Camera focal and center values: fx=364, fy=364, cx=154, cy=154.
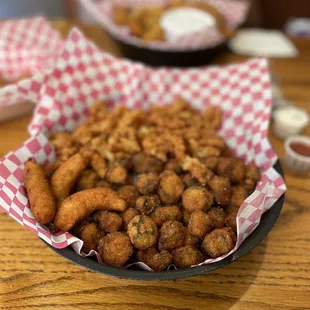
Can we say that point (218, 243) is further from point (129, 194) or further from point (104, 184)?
point (104, 184)

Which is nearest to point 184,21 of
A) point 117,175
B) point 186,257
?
point 117,175

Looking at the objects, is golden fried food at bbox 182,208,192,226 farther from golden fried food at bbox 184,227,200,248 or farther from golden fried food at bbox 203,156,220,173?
golden fried food at bbox 203,156,220,173

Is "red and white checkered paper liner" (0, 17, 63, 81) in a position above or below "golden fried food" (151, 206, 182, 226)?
above

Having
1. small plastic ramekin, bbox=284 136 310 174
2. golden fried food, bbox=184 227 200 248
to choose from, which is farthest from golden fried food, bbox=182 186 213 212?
small plastic ramekin, bbox=284 136 310 174

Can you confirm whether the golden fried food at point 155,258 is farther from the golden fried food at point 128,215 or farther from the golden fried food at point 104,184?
the golden fried food at point 104,184

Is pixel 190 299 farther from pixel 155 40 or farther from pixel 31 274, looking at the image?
pixel 155 40
